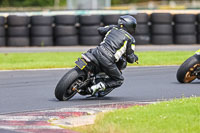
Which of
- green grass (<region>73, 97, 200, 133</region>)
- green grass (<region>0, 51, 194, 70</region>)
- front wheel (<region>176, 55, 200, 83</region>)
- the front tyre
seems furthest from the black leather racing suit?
green grass (<region>0, 51, 194, 70</region>)

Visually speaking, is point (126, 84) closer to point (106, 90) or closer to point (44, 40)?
point (106, 90)

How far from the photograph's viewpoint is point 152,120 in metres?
6.87

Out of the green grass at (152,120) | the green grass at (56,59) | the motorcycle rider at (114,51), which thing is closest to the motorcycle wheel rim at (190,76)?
the motorcycle rider at (114,51)

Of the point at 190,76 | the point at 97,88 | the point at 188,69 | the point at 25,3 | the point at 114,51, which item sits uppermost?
the point at 114,51

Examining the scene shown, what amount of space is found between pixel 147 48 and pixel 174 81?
34.0 ft

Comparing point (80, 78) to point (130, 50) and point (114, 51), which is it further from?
point (130, 50)

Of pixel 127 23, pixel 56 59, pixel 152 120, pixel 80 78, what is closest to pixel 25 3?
pixel 56 59

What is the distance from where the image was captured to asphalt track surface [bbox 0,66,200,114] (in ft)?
31.1

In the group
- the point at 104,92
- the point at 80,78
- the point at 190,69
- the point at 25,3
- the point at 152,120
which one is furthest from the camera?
the point at 25,3

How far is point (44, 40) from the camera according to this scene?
23.7 meters

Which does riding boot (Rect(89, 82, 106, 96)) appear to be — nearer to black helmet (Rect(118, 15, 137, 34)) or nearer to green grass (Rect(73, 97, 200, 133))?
black helmet (Rect(118, 15, 137, 34))

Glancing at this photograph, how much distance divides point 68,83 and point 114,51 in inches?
39.9

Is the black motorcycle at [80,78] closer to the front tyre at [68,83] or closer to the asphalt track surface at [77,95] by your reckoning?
the front tyre at [68,83]

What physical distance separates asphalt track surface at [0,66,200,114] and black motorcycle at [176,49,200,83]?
0.50 feet
